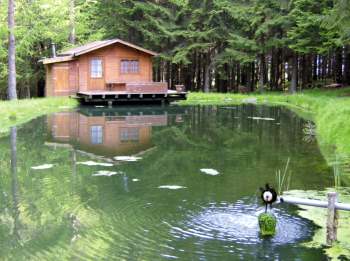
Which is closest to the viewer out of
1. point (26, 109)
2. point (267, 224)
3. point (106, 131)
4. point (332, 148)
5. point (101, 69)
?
point (267, 224)

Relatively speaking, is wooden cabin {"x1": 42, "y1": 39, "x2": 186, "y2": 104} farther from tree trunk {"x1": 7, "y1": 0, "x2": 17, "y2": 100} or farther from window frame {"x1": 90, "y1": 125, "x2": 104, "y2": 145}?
window frame {"x1": 90, "y1": 125, "x2": 104, "y2": 145}

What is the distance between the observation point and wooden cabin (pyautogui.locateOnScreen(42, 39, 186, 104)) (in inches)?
1303

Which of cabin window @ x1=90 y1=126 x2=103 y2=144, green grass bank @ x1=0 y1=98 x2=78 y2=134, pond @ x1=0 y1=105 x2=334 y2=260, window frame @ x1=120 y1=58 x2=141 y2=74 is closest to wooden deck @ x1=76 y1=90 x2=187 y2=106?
green grass bank @ x1=0 y1=98 x2=78 y2=134

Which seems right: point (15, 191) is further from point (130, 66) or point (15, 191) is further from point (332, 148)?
point (130, 66)

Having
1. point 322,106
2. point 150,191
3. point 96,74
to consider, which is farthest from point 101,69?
point 150,191

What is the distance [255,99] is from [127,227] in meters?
27.0

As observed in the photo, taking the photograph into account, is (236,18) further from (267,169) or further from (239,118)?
(267,169)

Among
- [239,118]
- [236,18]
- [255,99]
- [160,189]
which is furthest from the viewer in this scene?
[236,18]

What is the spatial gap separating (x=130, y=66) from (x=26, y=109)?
11.0m

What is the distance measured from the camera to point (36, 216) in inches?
305

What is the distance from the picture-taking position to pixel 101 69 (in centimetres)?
3362

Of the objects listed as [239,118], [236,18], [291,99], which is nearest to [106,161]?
[239,118]

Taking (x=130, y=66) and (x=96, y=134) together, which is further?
(x=130, y=66)

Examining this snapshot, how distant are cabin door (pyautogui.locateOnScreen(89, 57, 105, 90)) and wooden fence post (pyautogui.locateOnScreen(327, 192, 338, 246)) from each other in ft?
92.5
